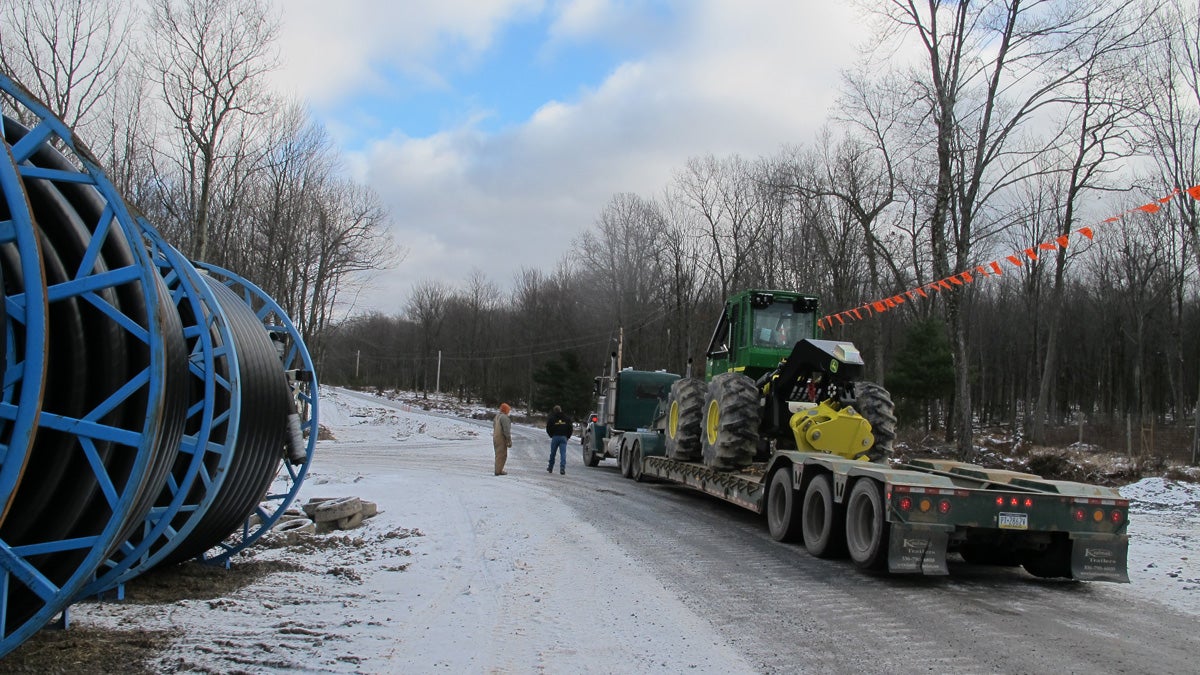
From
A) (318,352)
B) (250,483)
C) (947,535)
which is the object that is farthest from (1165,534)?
(318,352)

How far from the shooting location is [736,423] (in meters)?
12.3

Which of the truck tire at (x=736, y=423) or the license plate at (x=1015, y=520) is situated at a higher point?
the truck tire at (x=736, y=423)

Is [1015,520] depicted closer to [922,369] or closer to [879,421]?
[879,421]

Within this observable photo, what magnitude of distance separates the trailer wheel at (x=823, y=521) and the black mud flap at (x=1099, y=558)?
2.23m

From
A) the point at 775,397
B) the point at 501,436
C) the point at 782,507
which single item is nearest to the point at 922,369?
the point at 501,436

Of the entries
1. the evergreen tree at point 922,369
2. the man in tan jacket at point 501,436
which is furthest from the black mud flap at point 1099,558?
the evergreen tree at point 922,369

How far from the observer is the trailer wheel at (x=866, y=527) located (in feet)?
26.7

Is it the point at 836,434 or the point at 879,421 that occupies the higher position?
the point at 879,421

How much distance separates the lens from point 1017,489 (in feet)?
28.1

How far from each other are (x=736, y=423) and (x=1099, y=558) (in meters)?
5.12

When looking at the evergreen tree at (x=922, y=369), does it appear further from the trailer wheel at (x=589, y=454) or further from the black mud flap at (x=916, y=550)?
the black mud flap at (x=916, y=550)

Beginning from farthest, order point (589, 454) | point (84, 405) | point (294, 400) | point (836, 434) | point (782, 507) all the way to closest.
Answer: point (589, 454) → point (836, 434) → point (782, 507) → point (294, 400) → point (84, 405)

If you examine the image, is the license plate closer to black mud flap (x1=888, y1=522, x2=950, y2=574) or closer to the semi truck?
the semi truck

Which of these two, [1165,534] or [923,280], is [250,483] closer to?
[1165,534]
